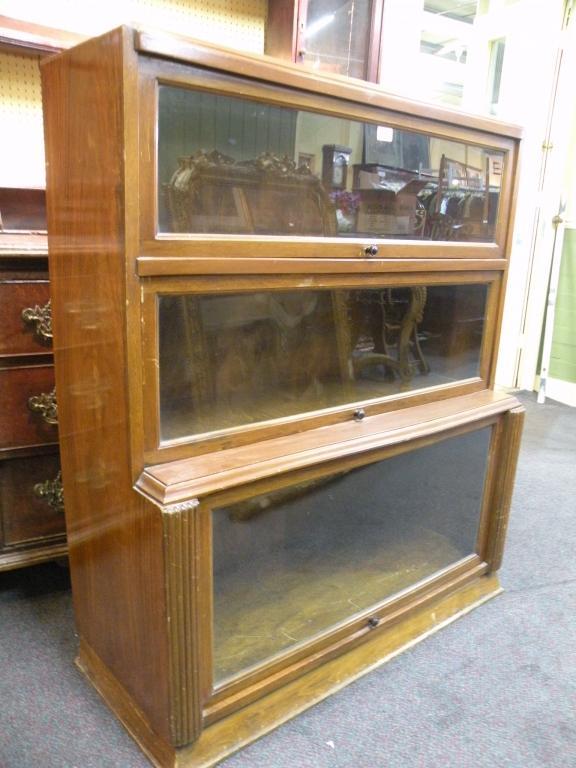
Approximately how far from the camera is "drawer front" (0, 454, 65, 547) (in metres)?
1.45

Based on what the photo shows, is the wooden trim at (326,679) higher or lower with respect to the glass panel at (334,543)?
lower

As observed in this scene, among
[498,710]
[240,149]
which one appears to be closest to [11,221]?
[240,149]

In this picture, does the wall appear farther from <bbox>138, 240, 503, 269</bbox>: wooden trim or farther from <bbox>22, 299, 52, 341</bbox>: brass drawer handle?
<bbox>138, 240, 503, 269</bbox>: wooden trim

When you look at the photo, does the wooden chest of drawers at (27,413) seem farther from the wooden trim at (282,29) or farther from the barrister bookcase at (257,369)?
the wooden trim at (282,29)

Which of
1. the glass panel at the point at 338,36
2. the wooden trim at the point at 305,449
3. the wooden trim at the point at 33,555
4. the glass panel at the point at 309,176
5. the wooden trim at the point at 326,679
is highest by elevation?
the glass panel at the point at 338,36

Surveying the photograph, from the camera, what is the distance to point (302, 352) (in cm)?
130

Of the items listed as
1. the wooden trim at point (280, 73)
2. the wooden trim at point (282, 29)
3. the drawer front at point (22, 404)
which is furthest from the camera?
the wooden trim at point (282, 29)

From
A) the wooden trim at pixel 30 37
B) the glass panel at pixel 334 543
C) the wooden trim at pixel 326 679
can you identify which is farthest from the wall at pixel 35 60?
the wooden trim at pixel 326 679

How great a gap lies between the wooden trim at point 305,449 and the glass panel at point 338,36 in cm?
109

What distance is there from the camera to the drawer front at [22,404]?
1.39 meters

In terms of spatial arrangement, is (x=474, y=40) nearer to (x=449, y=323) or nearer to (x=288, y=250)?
(x=449, y=323)

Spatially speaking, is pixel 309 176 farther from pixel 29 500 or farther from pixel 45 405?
pixel 29 500

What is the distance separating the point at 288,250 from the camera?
1074 millimetres

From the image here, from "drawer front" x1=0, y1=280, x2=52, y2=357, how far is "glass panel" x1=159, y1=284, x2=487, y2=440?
0.50 meters
